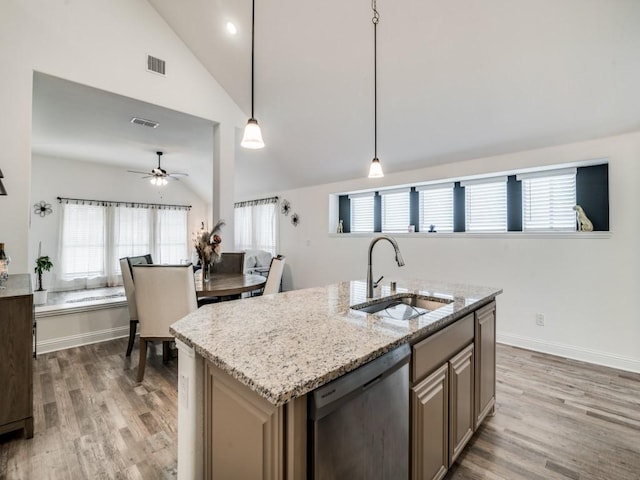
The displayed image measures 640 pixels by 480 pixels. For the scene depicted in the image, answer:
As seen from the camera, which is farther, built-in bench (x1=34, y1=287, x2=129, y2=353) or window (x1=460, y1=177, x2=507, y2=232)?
window (x1=460, y1=177, x2=507, y2=232)

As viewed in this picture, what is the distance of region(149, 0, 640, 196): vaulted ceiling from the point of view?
2359 millimetres

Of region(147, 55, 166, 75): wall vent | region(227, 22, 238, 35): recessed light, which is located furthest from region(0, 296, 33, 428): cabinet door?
region(227, 22, 238, 35): recessed light

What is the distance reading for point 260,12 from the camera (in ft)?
10.4

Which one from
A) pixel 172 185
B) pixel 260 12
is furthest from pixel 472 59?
pixel 172 185

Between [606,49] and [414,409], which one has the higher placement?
[606,49]

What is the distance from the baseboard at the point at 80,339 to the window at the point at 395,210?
159 inches

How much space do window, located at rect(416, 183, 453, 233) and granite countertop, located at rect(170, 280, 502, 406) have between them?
2.59 metres

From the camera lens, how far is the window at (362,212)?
525 cm

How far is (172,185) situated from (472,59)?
7.45 meters

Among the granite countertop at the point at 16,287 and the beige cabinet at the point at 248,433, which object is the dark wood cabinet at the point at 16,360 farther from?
the beige cabinet at the point at 248,433

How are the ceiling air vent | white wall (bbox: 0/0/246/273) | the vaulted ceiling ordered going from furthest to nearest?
the ceiling air vent → white wall (bbox: 0/0/246/273) → the vaulted ceiling

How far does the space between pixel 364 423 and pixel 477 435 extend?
1444 mm

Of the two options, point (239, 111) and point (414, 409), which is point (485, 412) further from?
point (239, 111)

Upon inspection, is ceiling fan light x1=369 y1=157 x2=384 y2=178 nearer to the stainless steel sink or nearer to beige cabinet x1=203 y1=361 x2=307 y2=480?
the stainless steel sink
